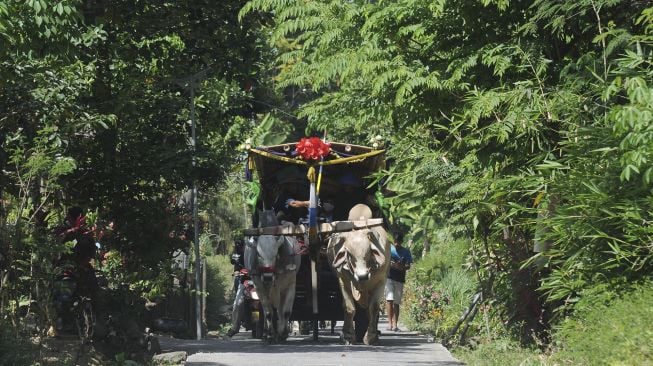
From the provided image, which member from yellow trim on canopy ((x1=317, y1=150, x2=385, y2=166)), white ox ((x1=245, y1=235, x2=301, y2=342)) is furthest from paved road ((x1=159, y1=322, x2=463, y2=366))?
yellow trim on canopy ((x1=317, y1=150, x2=385, y2=166))

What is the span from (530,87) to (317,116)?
5.70 meters

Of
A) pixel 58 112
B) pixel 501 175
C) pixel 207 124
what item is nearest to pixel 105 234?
pixel 58 112

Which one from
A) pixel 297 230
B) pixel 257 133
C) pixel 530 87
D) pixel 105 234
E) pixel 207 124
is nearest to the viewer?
pixel 530 87

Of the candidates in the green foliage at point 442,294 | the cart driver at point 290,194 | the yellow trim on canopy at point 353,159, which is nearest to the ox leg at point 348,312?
→ the cart driver at point 290,194

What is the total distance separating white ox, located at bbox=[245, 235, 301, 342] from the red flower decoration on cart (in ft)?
4.60

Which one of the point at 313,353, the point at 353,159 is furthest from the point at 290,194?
the point at 313,353

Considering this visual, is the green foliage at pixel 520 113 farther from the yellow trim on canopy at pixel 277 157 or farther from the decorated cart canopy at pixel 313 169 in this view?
the yellow trim on canopy at pixel 277 157

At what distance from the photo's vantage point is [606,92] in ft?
35.6

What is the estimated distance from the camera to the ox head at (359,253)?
1914 cm

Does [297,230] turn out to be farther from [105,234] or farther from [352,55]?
[352,55]

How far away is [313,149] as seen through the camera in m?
20.2

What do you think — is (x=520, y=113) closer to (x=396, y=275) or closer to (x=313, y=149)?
(x=313, y=149)

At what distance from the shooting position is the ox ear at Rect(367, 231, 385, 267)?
1942cm

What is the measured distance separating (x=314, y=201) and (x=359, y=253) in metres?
1.19
